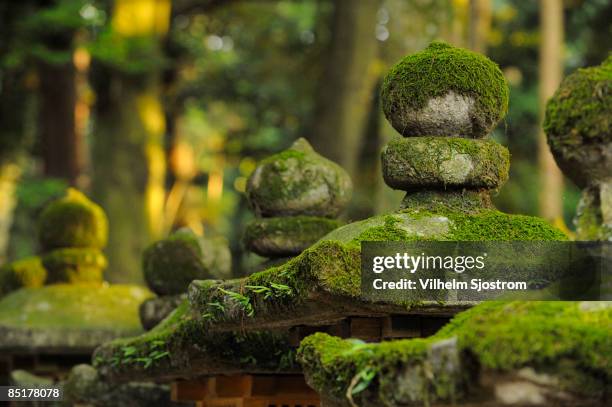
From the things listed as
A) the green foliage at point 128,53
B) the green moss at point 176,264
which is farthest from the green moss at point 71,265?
the green foliage at point 128,53

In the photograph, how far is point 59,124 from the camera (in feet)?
51.6

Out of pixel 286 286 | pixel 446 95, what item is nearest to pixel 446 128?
pixel 446 95

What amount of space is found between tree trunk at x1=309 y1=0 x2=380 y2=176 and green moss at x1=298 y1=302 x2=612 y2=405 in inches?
429

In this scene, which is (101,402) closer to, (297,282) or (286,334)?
(286,334)

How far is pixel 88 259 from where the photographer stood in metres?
10.1

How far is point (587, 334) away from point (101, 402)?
5.79 meters

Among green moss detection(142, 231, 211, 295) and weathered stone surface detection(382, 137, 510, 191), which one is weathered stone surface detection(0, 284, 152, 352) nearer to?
green moss detection(142, 231, 211, 295)

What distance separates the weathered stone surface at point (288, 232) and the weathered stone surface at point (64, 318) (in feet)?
9.39

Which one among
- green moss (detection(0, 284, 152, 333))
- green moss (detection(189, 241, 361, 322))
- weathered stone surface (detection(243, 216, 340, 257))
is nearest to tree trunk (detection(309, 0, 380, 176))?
green moss (detection(0, 284, 152, 333))

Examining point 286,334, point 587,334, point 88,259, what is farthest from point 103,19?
point 587,334

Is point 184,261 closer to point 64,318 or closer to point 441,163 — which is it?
point 64,318

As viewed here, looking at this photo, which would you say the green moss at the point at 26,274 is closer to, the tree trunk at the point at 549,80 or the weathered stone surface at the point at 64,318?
the weathered stone surface at the point at 64,318

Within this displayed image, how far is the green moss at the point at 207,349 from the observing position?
21.1 ft

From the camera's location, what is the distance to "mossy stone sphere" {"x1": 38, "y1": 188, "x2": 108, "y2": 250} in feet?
32.9
